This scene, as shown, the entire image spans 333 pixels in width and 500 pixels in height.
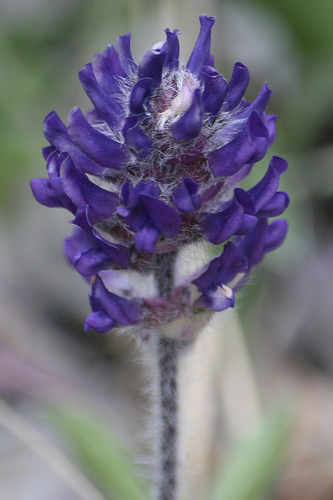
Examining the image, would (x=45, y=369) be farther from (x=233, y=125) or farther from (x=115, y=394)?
(x=233, y=125)

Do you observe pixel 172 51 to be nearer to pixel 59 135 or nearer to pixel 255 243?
pixel 59 135

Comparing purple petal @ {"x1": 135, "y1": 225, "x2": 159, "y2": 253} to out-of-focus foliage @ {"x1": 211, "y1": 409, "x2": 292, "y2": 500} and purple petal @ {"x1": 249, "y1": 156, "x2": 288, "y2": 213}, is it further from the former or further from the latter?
out-of-focus foliage @ {"x1": 211, "y1": 409, "x2": 292, "y2": 500}

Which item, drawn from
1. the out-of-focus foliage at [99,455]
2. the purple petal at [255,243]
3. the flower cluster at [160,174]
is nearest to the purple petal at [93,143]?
the flower cluster at [160,174]

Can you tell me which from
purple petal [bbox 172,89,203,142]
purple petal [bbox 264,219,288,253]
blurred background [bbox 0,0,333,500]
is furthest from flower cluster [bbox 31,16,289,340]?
blurred background [bbox 0,0,333,500]

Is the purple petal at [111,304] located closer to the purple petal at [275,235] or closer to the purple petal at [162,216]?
the purple petal at [162,216]

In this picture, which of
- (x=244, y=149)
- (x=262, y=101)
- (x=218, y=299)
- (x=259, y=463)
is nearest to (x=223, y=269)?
(x=218, y=299)
